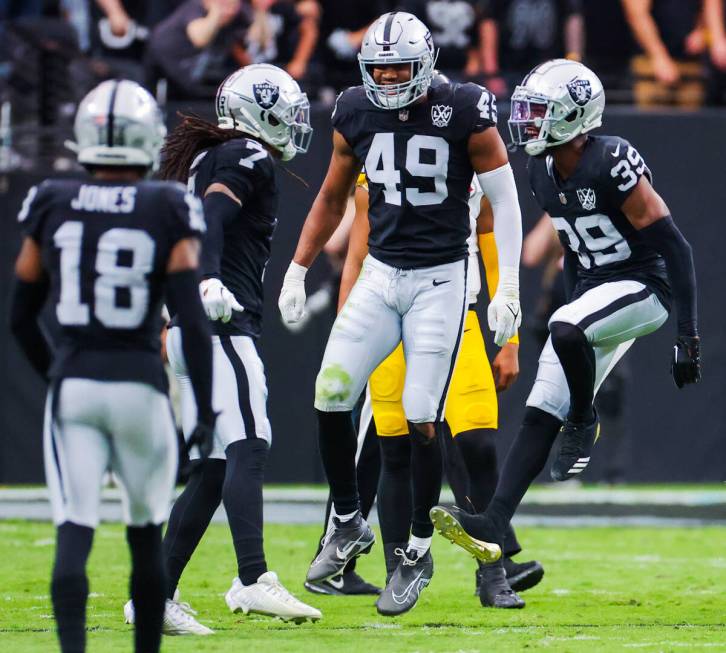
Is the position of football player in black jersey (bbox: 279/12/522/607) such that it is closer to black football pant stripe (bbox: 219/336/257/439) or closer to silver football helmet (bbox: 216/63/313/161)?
silver football helmet (bbox: 216/63/313/161)

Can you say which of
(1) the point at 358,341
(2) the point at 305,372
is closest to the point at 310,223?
(1) the point at 358,341

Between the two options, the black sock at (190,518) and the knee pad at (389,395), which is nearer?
the black sock at (190,518)

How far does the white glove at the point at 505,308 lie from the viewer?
5605 millimetres

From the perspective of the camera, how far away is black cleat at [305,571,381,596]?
20.8ft

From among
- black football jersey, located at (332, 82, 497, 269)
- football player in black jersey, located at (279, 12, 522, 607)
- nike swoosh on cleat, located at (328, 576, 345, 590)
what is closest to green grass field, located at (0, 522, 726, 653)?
nike swoosh on cleat, located at (328, 576, 345, 590)

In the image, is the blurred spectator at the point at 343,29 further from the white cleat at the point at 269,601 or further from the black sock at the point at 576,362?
the white cleat at the point at 269,601

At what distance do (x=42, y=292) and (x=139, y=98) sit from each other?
1.95 feet

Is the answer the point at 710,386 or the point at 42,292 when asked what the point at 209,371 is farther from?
the point at 710,386

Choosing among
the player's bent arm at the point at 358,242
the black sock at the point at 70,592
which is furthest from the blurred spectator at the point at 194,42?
the black sock at the point at 70,592

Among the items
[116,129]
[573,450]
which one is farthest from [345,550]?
[116,129]

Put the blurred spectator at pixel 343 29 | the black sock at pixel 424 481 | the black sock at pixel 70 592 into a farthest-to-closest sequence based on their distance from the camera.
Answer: the blurred spectator at pixel 343 29 → the black sock at pixel 424 481 → the black sock at pixel 70 592

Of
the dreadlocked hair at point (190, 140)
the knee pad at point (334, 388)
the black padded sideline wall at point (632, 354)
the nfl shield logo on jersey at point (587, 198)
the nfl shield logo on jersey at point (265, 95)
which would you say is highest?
the nfl shield logo on jersey at point (265, 95)

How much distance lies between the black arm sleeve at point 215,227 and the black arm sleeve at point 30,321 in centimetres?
102

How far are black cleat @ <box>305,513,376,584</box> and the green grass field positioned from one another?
170 millimetres
